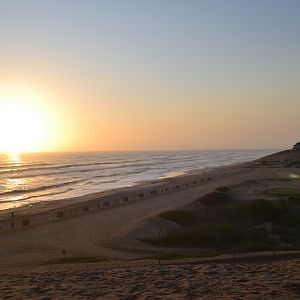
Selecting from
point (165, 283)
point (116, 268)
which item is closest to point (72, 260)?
point (116, 268)

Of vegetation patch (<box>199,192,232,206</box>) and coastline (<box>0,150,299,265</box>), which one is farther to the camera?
vegetation patch (<box>199,192,232,206</box>)

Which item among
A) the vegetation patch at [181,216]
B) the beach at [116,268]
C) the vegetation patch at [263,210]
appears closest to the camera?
the beach at [116,268]

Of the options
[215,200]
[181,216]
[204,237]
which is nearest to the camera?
[204,237]

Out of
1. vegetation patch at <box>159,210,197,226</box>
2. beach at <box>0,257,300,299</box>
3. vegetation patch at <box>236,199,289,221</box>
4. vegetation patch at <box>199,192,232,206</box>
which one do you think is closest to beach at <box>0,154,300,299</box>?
beach at <box>0,257,300,299</box>

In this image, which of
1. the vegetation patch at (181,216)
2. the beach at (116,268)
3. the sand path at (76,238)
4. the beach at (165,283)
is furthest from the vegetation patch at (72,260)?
the vegetation patch at (181,216)

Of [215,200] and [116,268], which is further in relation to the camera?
[215,200]

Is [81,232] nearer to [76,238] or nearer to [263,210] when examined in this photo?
[76,238]

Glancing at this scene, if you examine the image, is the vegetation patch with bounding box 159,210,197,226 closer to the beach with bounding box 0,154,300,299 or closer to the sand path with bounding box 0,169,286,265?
the beach with bounding box 0,154,300,299

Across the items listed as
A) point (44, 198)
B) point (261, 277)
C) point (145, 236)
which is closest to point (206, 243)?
point (145, 236)

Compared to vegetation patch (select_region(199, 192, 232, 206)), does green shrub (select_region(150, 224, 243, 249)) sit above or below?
below

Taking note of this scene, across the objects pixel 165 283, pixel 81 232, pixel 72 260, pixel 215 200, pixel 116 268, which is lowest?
pixel 81 232

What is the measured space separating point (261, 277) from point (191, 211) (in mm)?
22908

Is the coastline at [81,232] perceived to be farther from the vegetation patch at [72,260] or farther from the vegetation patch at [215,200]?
the vegetation patch at [215,200]

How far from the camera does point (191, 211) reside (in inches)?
1394
